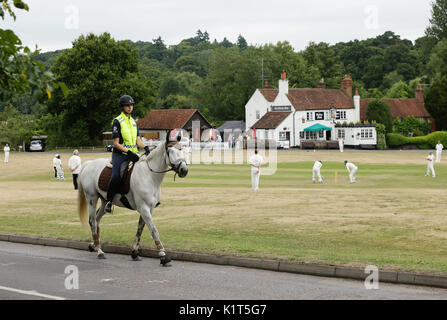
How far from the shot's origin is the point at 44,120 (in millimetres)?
97438

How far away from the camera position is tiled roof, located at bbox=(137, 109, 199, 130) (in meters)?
110

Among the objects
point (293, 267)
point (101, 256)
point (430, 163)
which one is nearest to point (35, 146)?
point (430, 163)

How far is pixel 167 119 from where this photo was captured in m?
114

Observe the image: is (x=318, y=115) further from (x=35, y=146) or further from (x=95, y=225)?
(x=95, y=225)

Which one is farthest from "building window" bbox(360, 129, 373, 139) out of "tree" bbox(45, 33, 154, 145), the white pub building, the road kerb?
the road kerb

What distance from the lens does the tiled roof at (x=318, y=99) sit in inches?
3885

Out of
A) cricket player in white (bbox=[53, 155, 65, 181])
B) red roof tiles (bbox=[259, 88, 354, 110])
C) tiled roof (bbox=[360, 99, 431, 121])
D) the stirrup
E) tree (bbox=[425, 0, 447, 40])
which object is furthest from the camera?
tree (bbox=[425, 0, 447, 40])

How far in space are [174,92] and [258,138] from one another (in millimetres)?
64202

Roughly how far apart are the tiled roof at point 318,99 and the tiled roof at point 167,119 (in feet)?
62.1

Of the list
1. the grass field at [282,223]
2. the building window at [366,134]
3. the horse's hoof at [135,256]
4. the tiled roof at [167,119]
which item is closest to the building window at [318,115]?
the building window at [366,134]

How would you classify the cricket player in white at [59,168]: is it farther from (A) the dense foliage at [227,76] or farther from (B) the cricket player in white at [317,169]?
(A) the dense foliage at [227,76]

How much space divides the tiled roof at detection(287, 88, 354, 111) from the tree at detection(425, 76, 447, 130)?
11746 mm

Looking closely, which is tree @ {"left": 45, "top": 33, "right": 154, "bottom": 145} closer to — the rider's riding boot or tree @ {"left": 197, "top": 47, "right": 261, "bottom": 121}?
tree @ {"left": 197, "top": 47, "right": 261, "bottom": 121}
